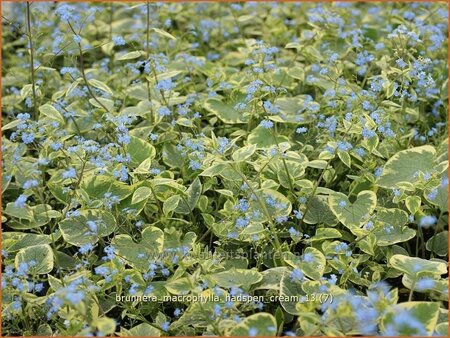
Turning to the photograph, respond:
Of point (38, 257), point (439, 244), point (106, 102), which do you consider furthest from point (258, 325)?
point (106, 102)

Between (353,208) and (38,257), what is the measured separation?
152 centimetres

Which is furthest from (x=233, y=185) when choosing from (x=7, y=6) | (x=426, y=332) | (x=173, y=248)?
(x=7, y=6)

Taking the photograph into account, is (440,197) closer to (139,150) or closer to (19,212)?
(139,150)

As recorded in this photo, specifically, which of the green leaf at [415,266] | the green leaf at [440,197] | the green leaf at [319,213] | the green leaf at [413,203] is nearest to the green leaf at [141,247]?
the green leaf at [319,213]

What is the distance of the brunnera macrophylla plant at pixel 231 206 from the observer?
2.74 metres

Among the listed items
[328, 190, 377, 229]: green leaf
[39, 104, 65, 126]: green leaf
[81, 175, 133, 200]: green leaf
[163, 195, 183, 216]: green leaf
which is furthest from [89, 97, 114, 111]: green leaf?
[328, 190, 377, 229]: green leaf

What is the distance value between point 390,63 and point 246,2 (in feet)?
5.88

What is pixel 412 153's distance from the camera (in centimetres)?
354

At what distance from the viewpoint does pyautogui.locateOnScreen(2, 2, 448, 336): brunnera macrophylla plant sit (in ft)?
8.99

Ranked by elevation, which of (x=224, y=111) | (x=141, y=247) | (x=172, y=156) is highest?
(x=224, y=111)

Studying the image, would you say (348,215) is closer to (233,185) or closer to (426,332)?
(233,185)

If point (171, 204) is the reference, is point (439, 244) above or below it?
below

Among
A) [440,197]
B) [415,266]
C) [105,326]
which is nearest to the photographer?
[105,326]

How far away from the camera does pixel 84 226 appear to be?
3143mm
